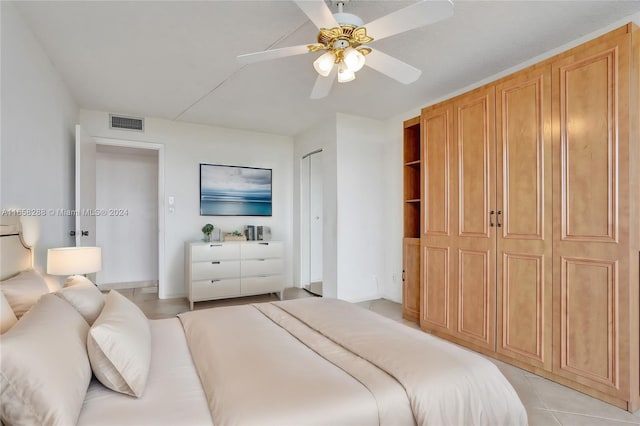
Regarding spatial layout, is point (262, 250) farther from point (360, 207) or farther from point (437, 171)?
point (437, 171)

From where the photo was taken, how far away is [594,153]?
7.00 ft

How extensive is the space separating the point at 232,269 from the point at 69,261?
2.24 meters

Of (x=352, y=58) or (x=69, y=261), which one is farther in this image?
(x=69, y=261)

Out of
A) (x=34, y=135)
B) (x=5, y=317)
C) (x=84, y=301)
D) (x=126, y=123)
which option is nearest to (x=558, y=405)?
(x=84, y=301)

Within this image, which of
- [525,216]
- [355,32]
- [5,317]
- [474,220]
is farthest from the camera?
[474,220]

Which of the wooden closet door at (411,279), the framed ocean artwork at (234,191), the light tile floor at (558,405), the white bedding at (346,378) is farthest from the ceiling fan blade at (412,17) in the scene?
the framed ocean artwork at (234,191)

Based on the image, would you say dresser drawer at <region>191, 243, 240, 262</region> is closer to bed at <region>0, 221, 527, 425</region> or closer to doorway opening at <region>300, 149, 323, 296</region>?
doorway opening at <region>300, 149, 323, 296</region>

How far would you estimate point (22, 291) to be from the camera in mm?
1604

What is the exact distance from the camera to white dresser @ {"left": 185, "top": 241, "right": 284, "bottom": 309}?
4270mm

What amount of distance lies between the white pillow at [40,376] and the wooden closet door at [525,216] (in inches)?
104

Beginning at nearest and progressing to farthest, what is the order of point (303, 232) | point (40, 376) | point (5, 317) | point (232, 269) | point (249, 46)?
point (40, 376), point (5, 317), point (249, 46), point (232, 269), point (303, 232)

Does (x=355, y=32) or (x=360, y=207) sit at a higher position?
(x=355, y=32)

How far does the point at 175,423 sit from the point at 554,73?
2.89 m

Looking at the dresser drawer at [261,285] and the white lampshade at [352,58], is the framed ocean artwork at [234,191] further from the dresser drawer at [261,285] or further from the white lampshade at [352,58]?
the white lampshade at [352,58]
